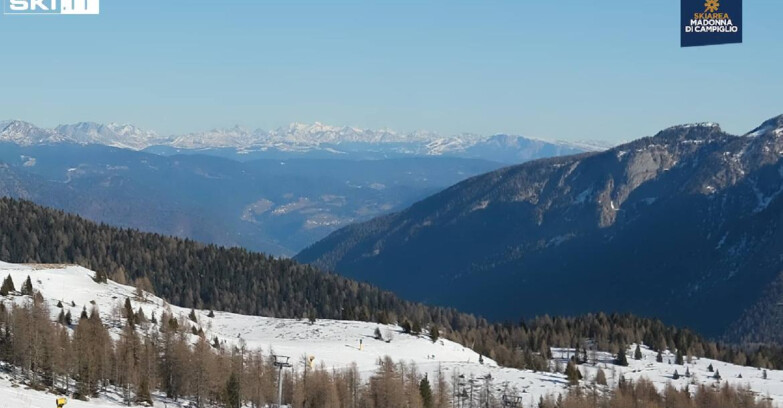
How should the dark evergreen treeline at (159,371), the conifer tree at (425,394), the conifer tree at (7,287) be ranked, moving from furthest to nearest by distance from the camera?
1. the conifer tree at (7,287)
2. the conifer tree at (425,394)
3. the dark evergreen treeline at (159,371)

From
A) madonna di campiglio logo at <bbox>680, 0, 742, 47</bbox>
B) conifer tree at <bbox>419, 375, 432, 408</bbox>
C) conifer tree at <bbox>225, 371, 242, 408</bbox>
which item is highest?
madonna di campiglio logo at <bbox>680, 0, 742, 47</bbox>

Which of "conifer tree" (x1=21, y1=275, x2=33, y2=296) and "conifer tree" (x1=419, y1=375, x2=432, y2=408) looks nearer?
"conifer tree" (x1=419, y1=375, x2=432, y2=408)

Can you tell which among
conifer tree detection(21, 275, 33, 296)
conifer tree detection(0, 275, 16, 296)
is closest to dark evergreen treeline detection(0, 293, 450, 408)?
conifer tree detection(0, 275, 16, 296)

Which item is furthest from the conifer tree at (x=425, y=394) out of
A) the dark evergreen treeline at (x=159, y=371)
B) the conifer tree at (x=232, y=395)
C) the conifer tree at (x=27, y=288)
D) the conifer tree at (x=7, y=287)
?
the conifer tree at (x=7, y=287)

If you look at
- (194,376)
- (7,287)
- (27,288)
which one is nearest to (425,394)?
(194,376)

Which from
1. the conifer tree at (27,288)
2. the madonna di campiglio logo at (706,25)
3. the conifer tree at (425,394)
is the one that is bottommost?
the conifer tree at (425,394)

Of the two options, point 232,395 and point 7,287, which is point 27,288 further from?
point 232,395

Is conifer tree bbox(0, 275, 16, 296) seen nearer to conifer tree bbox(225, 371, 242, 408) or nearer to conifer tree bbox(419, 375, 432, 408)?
conifer tree bbox(225, 371, 242, 408)

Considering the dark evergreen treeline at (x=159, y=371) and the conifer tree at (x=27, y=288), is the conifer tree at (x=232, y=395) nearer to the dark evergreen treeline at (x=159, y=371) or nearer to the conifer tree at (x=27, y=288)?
the dark evergreen treeline at (x=159, y=371)

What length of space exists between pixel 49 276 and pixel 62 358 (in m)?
68.6

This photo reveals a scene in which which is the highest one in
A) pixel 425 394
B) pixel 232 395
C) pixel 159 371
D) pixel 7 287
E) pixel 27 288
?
pixel 7 287

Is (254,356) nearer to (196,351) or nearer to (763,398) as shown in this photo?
(196,351)

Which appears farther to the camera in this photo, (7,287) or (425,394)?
(7,287)

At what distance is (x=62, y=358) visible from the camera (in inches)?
5256
